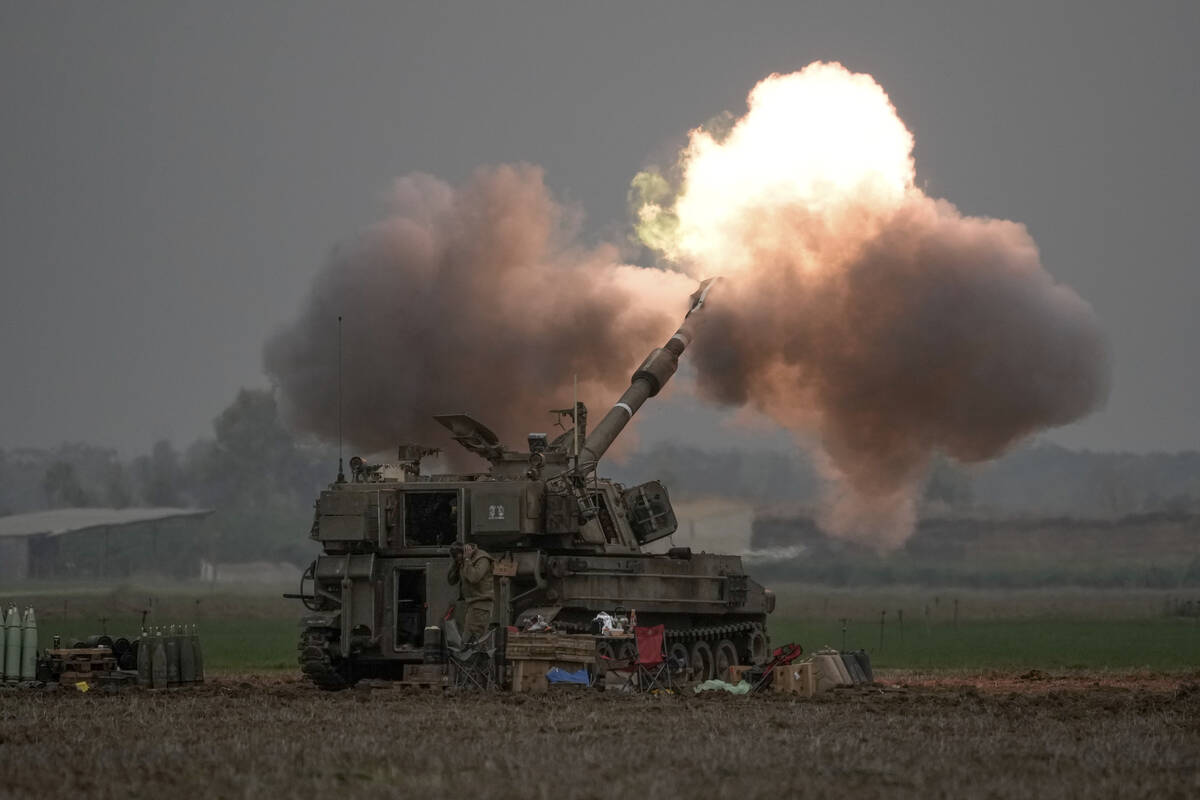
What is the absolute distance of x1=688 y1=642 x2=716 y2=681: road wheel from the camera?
1209 inches

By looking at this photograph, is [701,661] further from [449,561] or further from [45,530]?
[45,530]

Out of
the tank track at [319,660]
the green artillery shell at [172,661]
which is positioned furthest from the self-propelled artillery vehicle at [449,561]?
the green artillery shell at [172,661]

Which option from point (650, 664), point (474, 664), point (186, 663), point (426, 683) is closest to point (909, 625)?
point (650, 664)

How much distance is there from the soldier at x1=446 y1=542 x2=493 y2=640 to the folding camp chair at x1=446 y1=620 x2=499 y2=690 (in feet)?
1.92

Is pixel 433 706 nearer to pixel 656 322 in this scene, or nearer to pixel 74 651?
pixel 74 651

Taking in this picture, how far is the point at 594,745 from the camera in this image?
1909 cm

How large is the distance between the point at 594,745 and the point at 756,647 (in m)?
15.3

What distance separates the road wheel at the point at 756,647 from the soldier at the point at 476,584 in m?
6.94

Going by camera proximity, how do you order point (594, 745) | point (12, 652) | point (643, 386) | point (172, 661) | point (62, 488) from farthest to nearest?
point (62, 488) < point (643, 386) < point (172, 661) < point (12, 652) < point (594, 745)

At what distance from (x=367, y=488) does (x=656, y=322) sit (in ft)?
29.0

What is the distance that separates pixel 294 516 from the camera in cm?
9688

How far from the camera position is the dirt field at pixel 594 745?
16.2 metres

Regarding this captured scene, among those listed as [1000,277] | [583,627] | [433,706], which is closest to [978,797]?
[433,706]

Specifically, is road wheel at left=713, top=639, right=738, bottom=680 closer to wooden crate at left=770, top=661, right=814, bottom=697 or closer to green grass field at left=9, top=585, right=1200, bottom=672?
wooden crate at left=770, top=661, right=814, bottom=697
